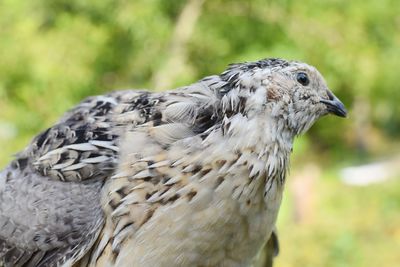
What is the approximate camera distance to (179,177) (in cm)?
216

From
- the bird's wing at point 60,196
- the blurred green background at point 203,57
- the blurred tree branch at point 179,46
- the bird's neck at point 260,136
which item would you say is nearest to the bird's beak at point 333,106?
the bird's neck at point 260,136

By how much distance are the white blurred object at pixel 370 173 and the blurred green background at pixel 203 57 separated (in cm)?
54

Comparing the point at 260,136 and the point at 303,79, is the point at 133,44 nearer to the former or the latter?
the point at 303,79

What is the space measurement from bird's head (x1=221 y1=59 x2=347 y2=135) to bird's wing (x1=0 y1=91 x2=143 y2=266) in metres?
0.49

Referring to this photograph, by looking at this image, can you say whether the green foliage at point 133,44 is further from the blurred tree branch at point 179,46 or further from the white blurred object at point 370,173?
the white blurred object at point 370,173

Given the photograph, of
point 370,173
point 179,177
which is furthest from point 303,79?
point 370,173

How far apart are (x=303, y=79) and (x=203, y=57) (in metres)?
5.86

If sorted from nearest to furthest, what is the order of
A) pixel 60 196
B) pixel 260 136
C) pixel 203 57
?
pixel 260 136, pixel 60 196, pixel 203 57

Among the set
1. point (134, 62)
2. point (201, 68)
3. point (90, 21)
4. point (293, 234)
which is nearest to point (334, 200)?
point (293, 234)

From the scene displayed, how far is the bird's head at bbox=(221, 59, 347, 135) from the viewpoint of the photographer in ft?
7.09

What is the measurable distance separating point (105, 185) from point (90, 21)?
5.80 meters

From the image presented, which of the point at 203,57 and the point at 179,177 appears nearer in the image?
the point at 179,177

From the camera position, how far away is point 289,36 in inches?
329

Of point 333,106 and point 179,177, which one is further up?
point 333,106
